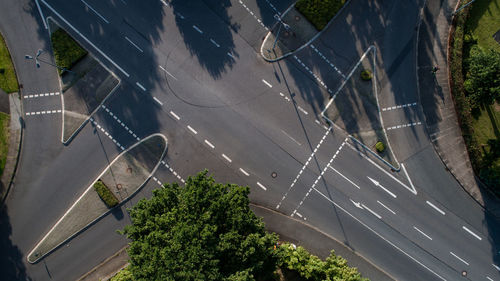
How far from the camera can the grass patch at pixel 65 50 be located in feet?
134

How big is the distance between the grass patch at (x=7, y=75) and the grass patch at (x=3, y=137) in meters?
3.32

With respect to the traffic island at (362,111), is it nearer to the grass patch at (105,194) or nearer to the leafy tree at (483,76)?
the leafy tree at (483,76)

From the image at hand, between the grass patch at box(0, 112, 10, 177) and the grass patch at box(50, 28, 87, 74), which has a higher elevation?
the grass patch at box(50, 28, 87, 74)

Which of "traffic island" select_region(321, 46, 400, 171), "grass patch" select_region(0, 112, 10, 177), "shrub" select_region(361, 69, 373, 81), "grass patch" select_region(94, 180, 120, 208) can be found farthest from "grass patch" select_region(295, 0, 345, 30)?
"grass patch" select_region(0, 112, 10, 177)

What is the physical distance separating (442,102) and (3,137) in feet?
177

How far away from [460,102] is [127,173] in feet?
133

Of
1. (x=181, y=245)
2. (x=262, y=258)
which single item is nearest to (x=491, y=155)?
(x=262, y=258)

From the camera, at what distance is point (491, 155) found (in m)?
40.2

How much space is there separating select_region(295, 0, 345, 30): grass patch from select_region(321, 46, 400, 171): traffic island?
6.42m

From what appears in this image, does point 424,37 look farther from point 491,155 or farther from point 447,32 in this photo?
point 491,155

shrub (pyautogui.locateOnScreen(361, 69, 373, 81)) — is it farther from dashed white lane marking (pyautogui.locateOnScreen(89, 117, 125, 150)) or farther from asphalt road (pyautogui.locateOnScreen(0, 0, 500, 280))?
dashed white lane marking (pyautogui.locateOnScreen(89, 117, 125, 150))

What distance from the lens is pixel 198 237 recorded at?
29.6 m

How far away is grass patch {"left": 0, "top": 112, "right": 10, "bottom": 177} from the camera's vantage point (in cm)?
4144

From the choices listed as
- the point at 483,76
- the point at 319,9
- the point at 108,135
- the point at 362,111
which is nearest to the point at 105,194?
the point at 108,135
